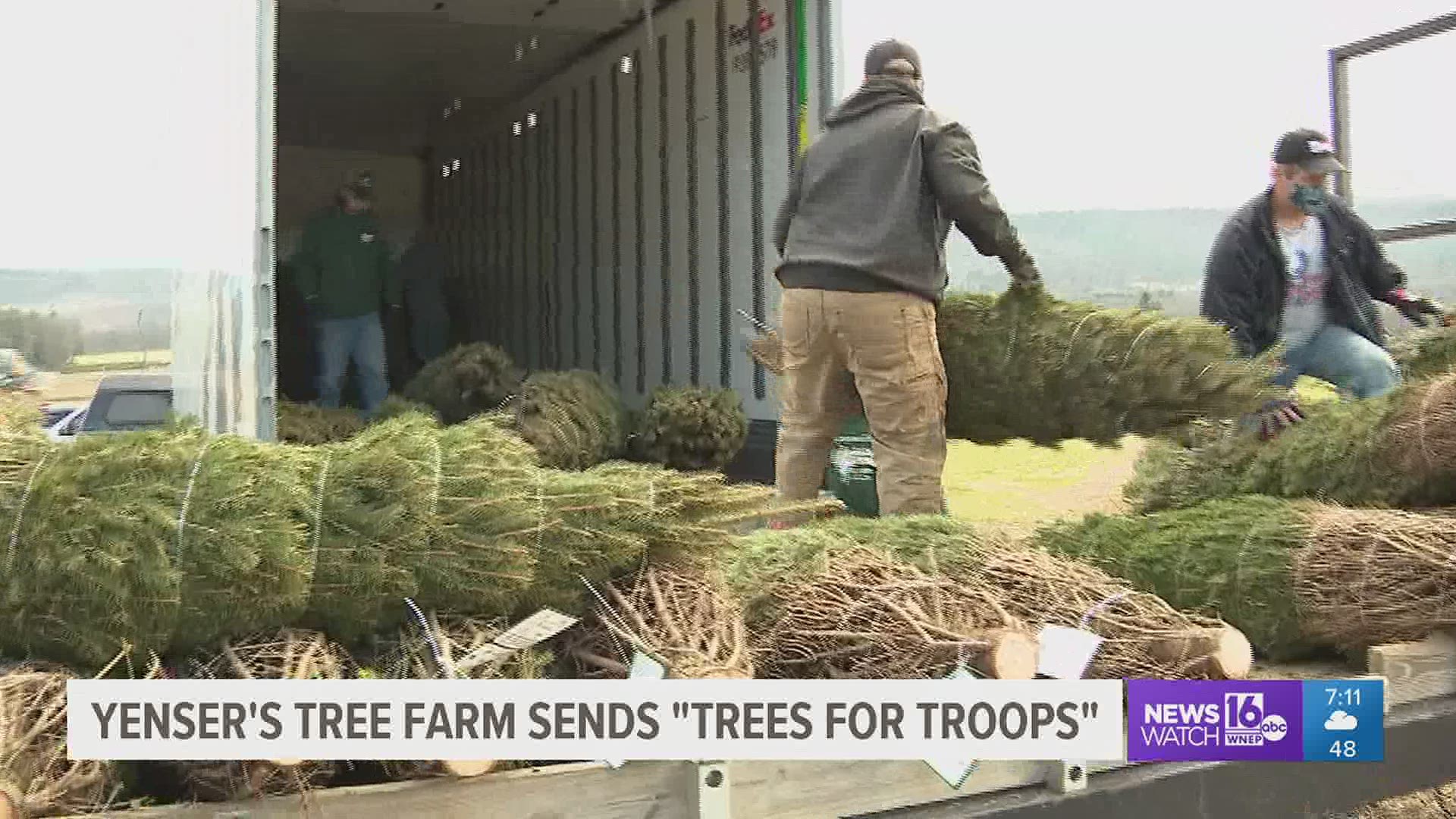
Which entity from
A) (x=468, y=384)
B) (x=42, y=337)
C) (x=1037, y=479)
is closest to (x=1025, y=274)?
(x=1037, y=479)

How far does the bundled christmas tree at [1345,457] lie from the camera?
284 cm

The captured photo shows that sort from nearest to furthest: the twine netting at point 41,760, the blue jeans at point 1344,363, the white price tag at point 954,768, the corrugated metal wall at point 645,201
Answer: the twine netting at point 41,760 → the white price tag at point 954,768 → the blue jeans at point 1344,363 → the corrugated metal wall at point 645,201

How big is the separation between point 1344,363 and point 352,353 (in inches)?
223

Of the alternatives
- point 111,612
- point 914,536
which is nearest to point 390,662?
point 111,612

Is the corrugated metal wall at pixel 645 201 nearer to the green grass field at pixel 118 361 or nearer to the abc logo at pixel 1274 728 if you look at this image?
the green grass field at pixel 118 361

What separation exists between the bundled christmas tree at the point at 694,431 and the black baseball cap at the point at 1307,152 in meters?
2.79

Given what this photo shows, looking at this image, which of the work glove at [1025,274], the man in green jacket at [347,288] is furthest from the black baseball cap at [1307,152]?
the man in green jacket at [347,288]

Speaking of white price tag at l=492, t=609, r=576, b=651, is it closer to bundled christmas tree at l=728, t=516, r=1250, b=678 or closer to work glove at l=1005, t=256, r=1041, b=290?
bundled christmas tree at l=728, t=516, r=1250, b=678

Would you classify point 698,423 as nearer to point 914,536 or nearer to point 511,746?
point 914,536

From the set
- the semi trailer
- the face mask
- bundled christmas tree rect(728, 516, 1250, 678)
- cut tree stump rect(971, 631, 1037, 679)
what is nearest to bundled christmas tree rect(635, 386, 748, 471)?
the semi trailer

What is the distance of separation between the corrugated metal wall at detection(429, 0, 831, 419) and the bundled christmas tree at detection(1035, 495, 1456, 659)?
118 inches

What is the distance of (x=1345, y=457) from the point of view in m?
3.12

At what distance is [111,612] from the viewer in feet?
5.28

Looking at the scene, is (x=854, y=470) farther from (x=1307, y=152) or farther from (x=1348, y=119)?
(x=1348, y=119)
